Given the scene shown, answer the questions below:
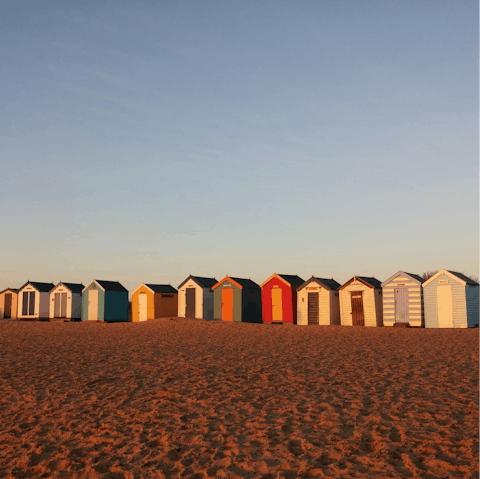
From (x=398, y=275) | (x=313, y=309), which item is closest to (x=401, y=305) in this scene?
(x=398, y=275)

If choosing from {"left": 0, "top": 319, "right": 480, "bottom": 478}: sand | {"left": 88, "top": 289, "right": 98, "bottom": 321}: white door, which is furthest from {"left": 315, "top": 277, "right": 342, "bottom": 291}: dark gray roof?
{"left": 88, "top": 289, "right": 98, "bottom": 321}: white door

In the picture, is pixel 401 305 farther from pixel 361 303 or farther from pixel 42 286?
pixel 42 286

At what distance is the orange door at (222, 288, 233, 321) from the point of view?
3697cm

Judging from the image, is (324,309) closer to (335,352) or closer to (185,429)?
(335,352)

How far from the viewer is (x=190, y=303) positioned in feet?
127

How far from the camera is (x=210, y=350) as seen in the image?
1802 centimetres

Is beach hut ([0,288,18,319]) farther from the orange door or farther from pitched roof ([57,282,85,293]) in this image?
the orange door

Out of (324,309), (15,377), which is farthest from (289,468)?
(324,309)

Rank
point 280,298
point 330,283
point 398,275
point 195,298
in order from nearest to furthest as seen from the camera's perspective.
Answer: point 398,275 < point 330,283 < point 280,298 < point 195,298

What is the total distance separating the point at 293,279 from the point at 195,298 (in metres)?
8.06

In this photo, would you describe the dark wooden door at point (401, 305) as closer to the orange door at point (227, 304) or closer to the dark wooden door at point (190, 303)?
the orange door at point (227, 304)

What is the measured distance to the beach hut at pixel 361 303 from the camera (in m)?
32.3

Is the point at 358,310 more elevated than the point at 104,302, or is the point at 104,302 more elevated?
the point at 104,302

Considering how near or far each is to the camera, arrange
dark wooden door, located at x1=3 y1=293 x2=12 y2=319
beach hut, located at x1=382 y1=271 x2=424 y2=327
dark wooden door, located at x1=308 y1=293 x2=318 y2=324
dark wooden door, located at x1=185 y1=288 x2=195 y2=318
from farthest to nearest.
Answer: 1. dark wooden door, located at x1=3 y1=293 x2=12 y2=319
2. dark wooden door, located at x1=185 y1=288 x2=195 y2=318
3. dark wooden door, located at x1=308 y1=293 x2=318 y2=324
4. beach hut, located at x1=382 y1=271 x2=424 y2=327
